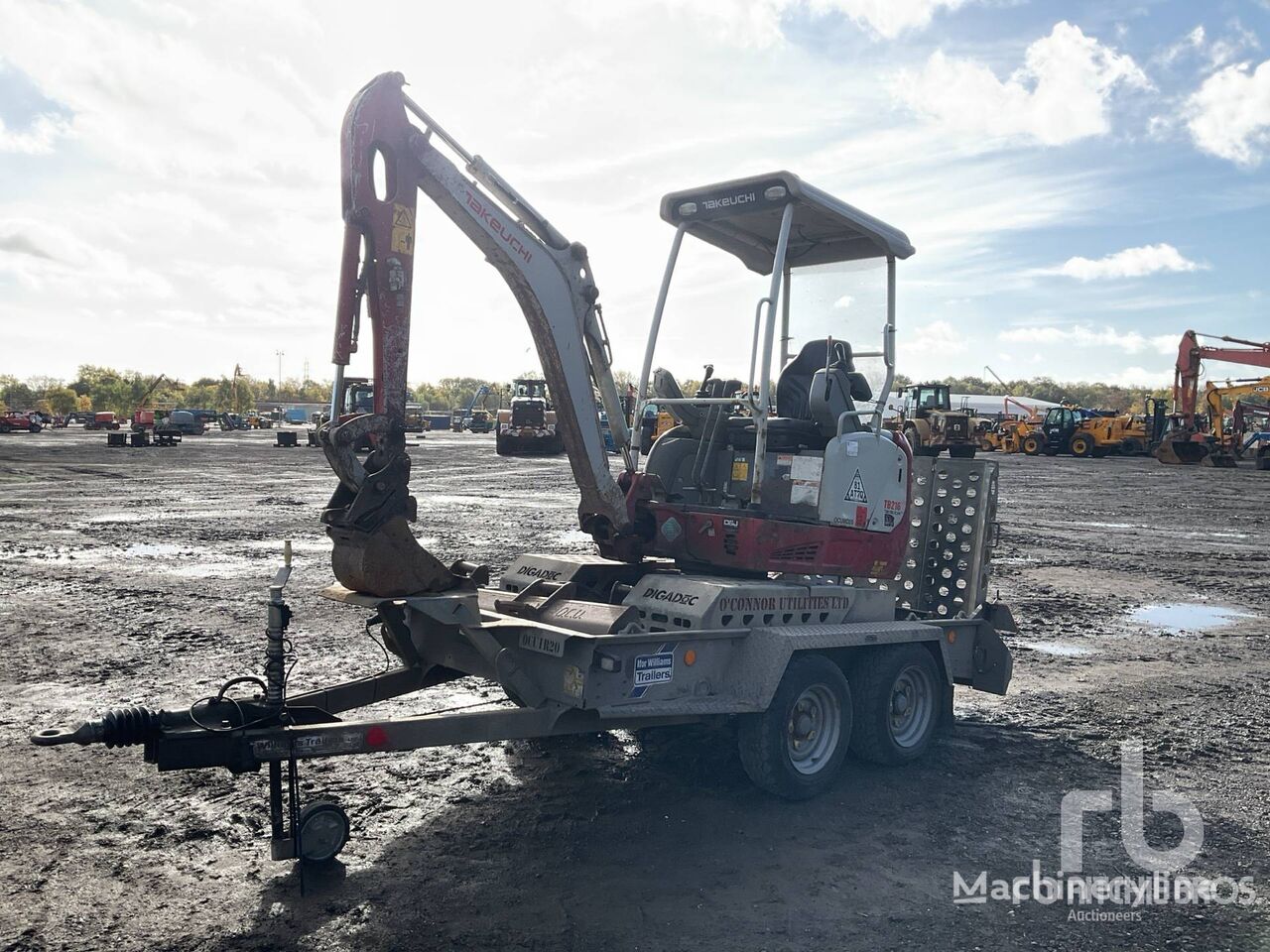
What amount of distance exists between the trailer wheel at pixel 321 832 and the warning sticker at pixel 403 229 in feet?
9.11

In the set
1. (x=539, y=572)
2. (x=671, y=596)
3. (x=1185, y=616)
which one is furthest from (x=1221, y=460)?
(x=671, y=596)

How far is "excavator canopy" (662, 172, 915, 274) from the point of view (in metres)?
5.94

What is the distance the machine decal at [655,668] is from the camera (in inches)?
189

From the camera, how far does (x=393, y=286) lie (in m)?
5.09

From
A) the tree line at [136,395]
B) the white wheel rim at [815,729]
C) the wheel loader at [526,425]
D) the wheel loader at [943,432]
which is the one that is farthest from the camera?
the tree line at [136,395]

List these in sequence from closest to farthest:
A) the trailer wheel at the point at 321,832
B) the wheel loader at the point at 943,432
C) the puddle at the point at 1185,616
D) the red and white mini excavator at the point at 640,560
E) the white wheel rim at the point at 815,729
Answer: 1. the trailer wheel at the point at 321,832
2. the red and white mini excavator at the point at 640,560
3. the white wheel rim at the point at 815,729
4. the puddle at the point at 1185,616
5. the wheel loader at the point at 943,432

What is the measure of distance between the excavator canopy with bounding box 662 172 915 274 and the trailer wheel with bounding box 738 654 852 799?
272 centimetres

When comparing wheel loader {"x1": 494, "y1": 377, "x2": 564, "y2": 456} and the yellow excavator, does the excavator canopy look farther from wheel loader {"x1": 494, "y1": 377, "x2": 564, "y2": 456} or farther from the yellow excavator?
the yellow excavator

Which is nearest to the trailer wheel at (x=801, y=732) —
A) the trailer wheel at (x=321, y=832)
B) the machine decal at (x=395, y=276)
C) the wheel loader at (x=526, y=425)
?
the trailer wheel at (x=321, y=832)

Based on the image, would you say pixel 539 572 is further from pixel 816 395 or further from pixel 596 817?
pixel 816 395

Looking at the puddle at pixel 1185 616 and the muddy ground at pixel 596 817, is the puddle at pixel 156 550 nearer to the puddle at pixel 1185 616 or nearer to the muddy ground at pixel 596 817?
the muddy ground at pixel 596 817

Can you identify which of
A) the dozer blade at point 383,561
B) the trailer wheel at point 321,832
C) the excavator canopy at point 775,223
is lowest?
the trailer wheel at point 321,832

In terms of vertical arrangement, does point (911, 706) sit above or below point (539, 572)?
below

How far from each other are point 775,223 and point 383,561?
10.9ft
